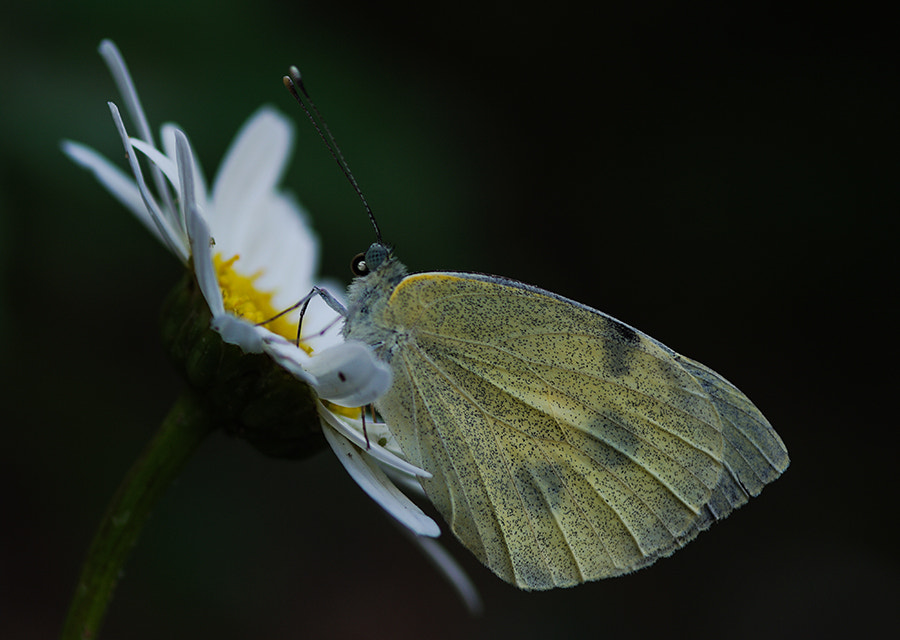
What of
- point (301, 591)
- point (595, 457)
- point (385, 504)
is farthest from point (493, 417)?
point (301, 591)

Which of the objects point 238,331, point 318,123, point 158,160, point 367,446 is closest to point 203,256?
point 238,331

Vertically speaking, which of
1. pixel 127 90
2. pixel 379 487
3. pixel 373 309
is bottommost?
pixel 379 487

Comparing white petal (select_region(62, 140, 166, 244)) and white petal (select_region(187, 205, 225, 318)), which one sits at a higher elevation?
white petal (select_region(62, 140, 166, 244))

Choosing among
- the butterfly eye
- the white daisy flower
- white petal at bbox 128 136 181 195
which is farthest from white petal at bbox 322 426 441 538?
white petal at bbox 128 136 181 195

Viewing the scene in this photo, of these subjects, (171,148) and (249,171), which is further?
(249,171)

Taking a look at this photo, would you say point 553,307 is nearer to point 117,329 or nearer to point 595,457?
point 595,457

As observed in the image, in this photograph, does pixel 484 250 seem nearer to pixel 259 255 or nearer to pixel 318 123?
pixel 318 123

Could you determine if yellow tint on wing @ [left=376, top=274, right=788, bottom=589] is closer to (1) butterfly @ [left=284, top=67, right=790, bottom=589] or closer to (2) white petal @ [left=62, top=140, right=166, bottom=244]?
(1) butterfly @ [left=284, top=67, right=790, bottom=589]
